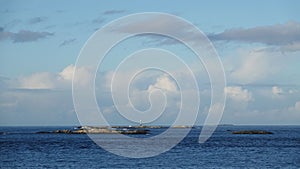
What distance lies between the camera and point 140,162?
6962cm

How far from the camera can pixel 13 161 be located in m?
73.9

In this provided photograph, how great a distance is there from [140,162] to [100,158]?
348 inches

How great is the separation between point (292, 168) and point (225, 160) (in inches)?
463

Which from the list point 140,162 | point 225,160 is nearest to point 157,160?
point 140,162

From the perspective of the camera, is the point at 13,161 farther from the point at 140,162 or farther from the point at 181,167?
the point at 181,167

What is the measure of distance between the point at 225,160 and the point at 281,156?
42.8 ft

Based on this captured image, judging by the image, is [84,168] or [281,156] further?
[281,156]

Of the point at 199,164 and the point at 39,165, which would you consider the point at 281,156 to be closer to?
the point at 199,164

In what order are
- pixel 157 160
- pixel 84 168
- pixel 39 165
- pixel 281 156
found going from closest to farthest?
pixel 84 168
pixel 39 165
pixel 157 160
pixel 281 156

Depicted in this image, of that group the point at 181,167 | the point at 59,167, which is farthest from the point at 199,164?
the point at 59,167

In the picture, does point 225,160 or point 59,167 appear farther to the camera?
point 225,160

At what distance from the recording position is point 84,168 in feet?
206

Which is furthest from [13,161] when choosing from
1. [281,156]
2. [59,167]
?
[281,156]

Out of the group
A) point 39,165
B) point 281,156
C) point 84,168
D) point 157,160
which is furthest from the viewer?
point 281,156
